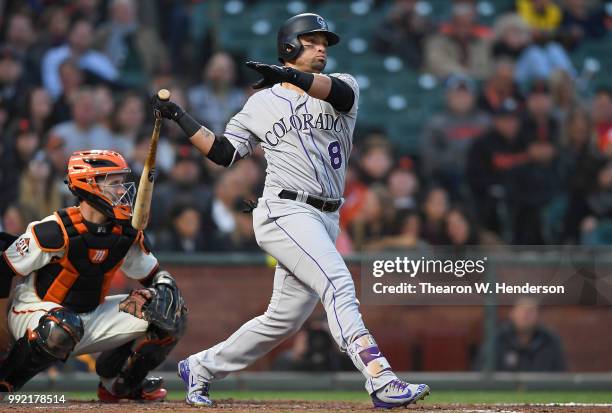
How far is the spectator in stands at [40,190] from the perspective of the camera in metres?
10.2

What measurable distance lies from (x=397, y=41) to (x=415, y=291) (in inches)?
242

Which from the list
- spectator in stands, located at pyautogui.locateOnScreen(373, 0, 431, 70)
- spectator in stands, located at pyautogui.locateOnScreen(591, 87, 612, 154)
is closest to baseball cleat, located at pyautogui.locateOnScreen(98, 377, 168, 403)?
spectator in stands, located at pyautogui.locateOnScreen(591, 87, 612, 154)

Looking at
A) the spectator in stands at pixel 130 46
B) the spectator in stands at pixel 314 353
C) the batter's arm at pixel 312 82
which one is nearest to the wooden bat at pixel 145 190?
the batter's arm at pixel 312 82

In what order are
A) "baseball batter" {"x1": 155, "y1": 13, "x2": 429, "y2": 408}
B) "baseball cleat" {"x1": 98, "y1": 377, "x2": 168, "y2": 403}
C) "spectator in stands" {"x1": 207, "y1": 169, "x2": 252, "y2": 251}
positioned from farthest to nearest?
"spectator in stands" {"x1": 207, "y1": 169, "x2": 252, "y2": 251}, "baseball cleat" {"x1": 98, "y1": 377, "x2": 168, "y2": 403}, "baseball batter" {"x1": 155, "y1": 13, "x2": 429, "y2": 408}

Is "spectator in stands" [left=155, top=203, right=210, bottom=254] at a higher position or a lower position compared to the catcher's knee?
higher

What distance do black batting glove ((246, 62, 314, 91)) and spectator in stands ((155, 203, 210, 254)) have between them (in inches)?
185

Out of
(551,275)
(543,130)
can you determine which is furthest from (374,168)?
(551,275)

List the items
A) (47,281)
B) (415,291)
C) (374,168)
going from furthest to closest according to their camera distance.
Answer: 1. (374,168)
2. (415,291)
3. (47,281)

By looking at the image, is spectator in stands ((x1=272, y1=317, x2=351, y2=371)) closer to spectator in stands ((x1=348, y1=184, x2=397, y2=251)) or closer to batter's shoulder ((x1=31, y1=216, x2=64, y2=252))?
spectator in stands ((x1=348, y1=184, x2=397, y2=251))

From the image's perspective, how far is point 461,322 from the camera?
362 inches

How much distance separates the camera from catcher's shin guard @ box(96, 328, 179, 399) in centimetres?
645

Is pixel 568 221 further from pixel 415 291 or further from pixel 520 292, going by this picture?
pixel 415 291

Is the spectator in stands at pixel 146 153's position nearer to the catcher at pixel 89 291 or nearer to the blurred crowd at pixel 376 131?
the blurred crowd at pixel 376 131

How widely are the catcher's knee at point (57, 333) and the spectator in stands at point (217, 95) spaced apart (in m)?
6.01
